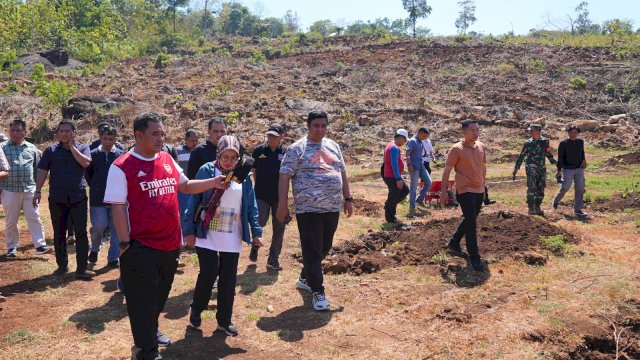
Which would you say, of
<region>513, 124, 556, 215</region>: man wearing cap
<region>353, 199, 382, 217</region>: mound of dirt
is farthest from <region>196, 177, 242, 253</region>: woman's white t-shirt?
<region>513, 124, 556, 215</region>: man wearing cap

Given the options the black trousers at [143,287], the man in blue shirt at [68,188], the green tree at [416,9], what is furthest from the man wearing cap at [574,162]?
the green tree at [416,9]

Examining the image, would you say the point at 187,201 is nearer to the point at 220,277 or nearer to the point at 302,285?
the point at 220,277

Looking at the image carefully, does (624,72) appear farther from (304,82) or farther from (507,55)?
(304,82)

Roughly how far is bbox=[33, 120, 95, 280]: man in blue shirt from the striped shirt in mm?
943

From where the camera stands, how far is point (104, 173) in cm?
691

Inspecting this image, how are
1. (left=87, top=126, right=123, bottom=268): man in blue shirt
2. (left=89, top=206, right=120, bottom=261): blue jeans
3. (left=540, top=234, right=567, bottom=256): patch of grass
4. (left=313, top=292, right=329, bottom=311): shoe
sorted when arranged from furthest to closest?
1. (left=540, top=234, right=567, bottom=256): patch of grass
2. (left=89, top=206, right=120, bottom=261): blue jeans
3. (left=87, top=126, right=123, bottom=268): man in blue shirt
4. (left=313, top=292, right=329, bottom=311): shoe

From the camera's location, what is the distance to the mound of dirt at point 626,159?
17281 mm

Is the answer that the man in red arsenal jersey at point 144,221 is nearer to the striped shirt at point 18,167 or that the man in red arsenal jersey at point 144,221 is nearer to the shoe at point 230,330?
the shoe at point 230,330

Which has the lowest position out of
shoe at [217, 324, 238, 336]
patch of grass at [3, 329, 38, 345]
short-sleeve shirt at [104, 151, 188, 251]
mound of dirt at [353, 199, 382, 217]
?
mound of dirt at [353, 199, 382, 217]

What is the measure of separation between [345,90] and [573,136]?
22.5m

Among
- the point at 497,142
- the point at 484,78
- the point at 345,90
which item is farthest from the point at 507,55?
the point at 497,142

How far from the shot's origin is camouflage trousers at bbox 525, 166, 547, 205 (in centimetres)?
1066

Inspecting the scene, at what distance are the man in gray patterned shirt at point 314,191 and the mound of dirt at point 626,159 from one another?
14657 millimetres

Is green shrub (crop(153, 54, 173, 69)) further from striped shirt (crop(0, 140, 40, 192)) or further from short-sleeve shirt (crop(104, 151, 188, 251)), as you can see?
short-sleeve shirt (crop(104, 151, 188, 251))
